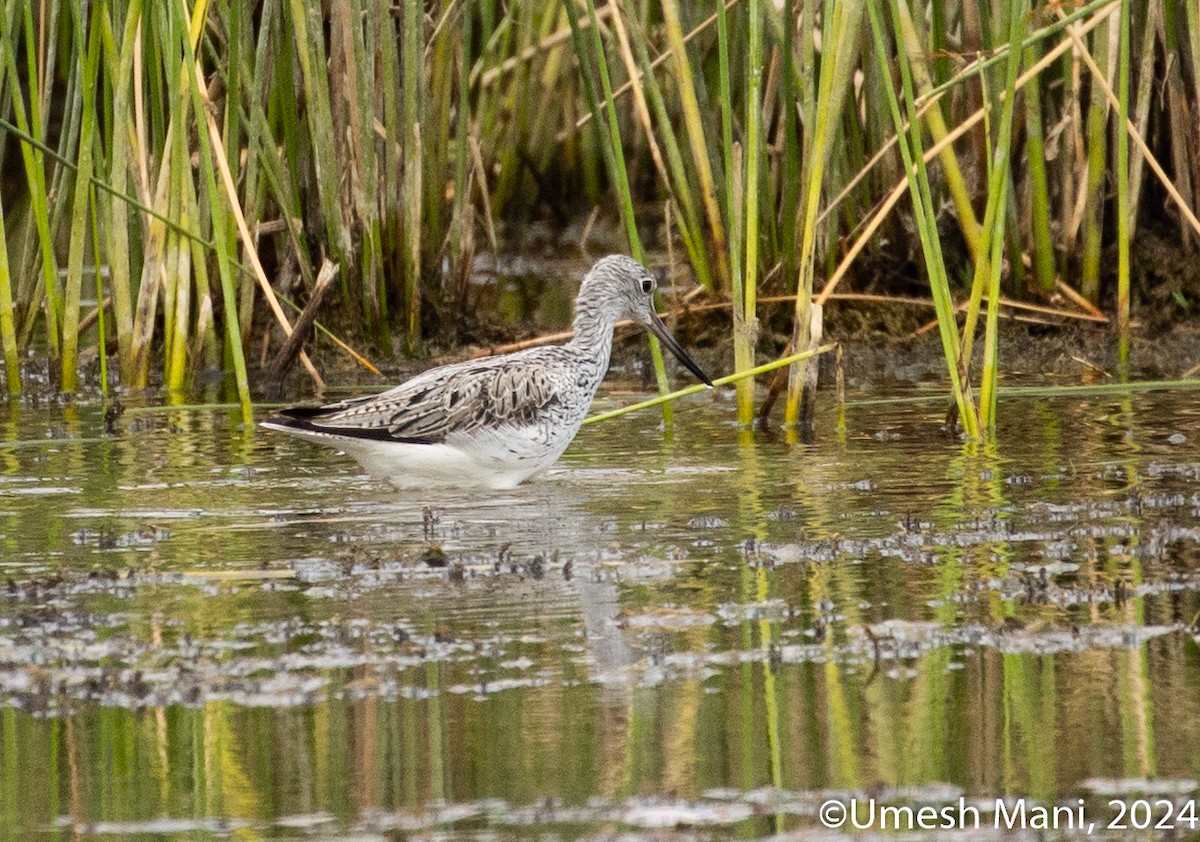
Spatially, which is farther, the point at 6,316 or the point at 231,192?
the point at 6,316

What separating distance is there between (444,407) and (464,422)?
0.12 meters

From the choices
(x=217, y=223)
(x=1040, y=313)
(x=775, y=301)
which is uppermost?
(x=217, y=223)

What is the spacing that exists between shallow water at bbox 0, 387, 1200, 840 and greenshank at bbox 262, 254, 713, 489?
0.41 ft

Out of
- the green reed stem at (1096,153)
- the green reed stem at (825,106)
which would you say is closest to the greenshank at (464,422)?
the green reed stem at (825,106)

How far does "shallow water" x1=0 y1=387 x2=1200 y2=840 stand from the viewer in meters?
3.94

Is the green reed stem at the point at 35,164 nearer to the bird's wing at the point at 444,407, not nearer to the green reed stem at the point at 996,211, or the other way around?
the bird's wing at the point at 444,407

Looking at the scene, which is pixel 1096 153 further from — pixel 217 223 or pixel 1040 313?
pixel 217 223

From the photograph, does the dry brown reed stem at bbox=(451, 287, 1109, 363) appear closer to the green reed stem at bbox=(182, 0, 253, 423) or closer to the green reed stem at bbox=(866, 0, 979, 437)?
the green reed stem at bbox=(182, 0, 253, 423)

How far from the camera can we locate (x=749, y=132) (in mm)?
8133

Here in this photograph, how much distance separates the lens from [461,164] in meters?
10.1

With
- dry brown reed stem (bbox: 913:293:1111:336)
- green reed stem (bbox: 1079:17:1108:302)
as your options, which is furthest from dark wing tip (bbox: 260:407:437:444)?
green reed stem (bbox: 1079:17:1108:302)

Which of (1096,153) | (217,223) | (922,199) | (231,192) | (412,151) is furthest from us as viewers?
(1096,153)

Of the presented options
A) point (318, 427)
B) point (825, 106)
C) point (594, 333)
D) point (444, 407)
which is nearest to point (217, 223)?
point (318, 427)

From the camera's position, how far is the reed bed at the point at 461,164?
8.48 meters
